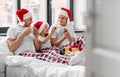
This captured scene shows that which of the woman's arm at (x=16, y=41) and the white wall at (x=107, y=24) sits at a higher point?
the white wall at (x=107, y=24)

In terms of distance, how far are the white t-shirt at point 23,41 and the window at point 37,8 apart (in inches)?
42.9

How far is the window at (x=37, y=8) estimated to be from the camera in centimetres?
349

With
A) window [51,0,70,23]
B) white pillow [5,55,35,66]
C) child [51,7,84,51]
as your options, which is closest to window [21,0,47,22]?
window [51,0,70,23]

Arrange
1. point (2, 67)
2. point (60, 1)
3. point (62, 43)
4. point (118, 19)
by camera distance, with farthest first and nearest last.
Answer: point (60, 1) → point (62, 43) → point (2, 67) → point (118, 19)

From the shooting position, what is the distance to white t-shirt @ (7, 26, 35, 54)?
2.34m

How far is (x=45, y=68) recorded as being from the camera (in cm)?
190

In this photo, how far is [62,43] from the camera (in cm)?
269

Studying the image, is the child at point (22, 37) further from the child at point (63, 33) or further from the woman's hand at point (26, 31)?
the child at point (63, 33)

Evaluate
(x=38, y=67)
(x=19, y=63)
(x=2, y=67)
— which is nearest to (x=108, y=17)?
(x=38, y=67)

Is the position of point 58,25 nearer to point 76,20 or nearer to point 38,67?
point 38,67

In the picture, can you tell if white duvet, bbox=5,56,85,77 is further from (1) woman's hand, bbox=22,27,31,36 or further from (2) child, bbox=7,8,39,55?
(1) woman's hand, bbox=22,27,31,36

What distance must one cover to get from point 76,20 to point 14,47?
177 cm

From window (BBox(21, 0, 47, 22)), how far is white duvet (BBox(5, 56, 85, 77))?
141 cm

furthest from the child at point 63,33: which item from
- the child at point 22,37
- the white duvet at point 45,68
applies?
the white duvet at point 45,68
